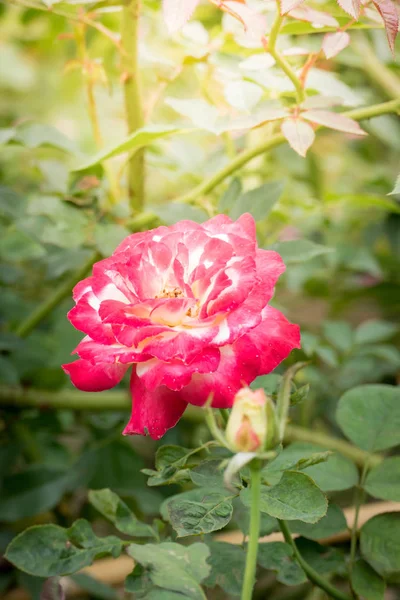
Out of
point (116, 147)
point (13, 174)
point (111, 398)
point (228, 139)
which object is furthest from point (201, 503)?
point (13, 174)

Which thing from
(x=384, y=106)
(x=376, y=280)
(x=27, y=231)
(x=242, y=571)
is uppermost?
(x=384, y=106)

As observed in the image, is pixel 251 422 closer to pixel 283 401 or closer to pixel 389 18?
pixel 283 401

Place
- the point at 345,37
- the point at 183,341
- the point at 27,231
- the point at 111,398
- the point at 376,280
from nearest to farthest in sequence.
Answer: the point at 183,341 → the point at 345,37 → the point at 27,231 → the point at 111,398 → the point at 376,280

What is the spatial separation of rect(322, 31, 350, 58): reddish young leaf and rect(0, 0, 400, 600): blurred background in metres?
0.04

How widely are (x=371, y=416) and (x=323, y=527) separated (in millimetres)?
95

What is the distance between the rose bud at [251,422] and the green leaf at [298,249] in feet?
0.88

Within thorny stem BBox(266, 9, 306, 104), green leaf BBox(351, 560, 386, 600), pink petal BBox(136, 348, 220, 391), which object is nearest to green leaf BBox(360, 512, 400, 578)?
green leaf BBox(351, 560, 386, 600)

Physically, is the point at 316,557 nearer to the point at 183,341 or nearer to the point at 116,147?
the point at 183,341

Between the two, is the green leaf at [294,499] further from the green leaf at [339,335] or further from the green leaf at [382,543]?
the green leaf at [339,335]

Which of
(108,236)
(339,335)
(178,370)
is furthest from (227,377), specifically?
(339,335)

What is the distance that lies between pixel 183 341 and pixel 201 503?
11cm

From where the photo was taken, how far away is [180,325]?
0.34m

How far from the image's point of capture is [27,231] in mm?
587

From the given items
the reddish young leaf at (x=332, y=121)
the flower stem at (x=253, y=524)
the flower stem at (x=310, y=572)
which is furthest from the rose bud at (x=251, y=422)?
the reddish young leaf at (x=332, y=121)
